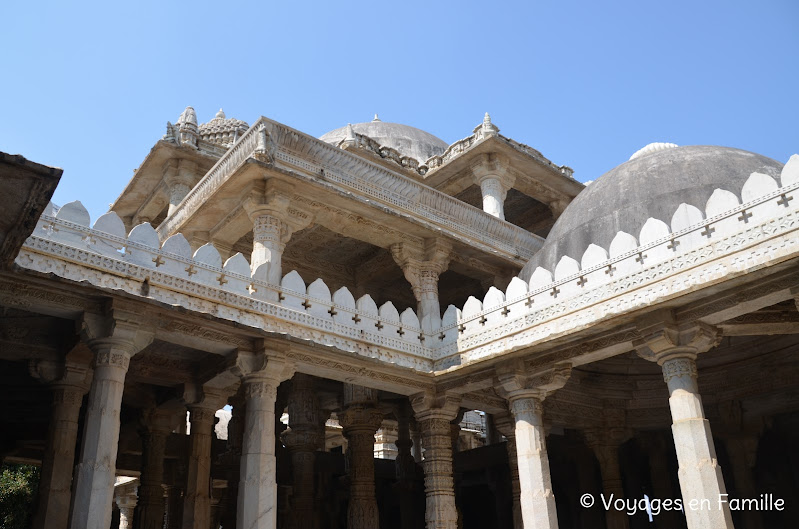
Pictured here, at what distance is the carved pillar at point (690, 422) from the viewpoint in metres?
9.48

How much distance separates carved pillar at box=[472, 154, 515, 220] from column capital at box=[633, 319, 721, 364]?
31.6ft

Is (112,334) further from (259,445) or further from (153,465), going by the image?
(153,465)

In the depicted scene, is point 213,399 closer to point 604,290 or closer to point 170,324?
point 170,324

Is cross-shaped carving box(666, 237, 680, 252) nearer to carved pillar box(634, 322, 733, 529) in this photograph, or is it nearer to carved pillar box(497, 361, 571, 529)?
carved pillar box(634, 322, 733, 529)

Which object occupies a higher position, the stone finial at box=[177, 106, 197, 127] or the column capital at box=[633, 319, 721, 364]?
the stone finial at box=[177, 106, 197, 127]

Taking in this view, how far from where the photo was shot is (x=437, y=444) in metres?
13.5

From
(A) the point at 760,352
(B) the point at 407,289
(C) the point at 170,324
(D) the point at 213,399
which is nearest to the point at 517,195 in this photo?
(B) the point at 407,289

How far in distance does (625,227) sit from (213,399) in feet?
27.4

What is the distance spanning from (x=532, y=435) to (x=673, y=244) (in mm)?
4144

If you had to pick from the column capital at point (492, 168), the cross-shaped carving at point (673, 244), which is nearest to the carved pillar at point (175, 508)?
the cross-shaped carving at point (673, 244)

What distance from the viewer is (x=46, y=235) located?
30.8 feet

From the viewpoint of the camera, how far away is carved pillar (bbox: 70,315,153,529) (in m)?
8.88

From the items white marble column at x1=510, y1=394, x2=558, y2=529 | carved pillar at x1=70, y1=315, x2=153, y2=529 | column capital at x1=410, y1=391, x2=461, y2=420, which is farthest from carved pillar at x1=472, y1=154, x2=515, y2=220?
carved pillar at x1=70, y1=315, x2=153, y2=529

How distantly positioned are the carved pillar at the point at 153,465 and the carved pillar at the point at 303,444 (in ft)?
9.60
